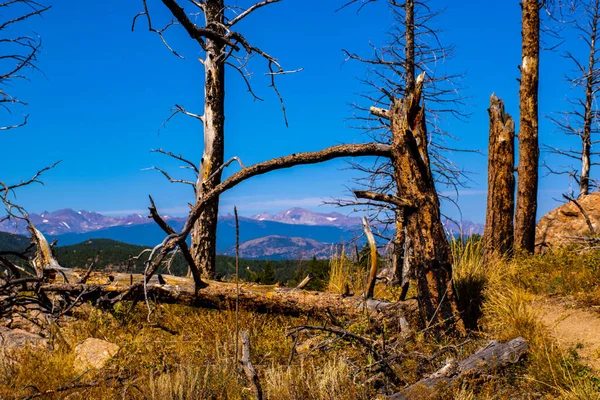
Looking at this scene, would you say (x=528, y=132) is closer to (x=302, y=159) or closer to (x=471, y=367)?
(x=302, y=159)

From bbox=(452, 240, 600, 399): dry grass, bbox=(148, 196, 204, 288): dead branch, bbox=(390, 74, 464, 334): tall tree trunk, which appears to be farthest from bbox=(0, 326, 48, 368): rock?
bbox=(452, 240, 600, 399): dry grass

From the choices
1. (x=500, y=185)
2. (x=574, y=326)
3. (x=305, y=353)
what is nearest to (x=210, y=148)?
(x=305, y=353)

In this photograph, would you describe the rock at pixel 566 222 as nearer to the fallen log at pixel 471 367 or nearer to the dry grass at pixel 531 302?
the dry grass at pixel 531 302

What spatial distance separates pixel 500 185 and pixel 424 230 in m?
4.50

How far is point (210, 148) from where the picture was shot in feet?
37.3

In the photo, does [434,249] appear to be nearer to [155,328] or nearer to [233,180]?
[233,180]

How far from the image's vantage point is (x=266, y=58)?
4.94 meters

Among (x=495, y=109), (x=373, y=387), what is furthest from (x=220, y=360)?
(x=495, y=109)

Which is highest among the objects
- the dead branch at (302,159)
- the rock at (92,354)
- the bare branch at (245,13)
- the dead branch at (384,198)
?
the bare branch at (245,13)

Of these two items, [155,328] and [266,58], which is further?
[155,328]

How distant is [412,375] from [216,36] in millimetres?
4055

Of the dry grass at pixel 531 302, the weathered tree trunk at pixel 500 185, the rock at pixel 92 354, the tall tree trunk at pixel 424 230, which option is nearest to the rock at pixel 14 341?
the rock at pixel 92 354

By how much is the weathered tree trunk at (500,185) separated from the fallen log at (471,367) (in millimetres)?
4885

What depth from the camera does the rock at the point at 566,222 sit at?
495 inches
